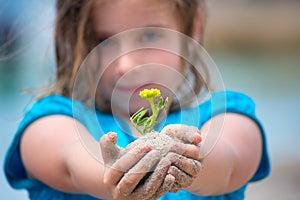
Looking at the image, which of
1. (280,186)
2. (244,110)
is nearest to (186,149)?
(244,110)

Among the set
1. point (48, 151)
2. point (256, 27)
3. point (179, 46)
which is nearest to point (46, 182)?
point (48, 151)

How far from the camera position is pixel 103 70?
786mm

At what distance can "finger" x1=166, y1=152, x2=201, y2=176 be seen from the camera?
55 centimetres

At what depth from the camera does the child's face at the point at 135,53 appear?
2.05 feet

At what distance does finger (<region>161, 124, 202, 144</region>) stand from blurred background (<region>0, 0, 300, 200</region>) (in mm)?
643

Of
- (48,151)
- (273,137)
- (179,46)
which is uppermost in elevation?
(179,46)

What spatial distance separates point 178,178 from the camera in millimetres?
561

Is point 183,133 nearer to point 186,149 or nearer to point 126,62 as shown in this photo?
point 186,149

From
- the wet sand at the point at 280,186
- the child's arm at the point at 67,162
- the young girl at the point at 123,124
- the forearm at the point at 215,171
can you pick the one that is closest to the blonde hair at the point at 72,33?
the young girl at the point at 123,124

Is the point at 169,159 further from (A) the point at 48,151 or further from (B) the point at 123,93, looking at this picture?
(A) the point at 48,151

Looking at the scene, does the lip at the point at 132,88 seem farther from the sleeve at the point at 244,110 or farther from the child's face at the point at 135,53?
the sleeve at the point at 244,110

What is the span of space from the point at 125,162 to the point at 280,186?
1889mm

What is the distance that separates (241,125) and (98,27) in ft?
0.84

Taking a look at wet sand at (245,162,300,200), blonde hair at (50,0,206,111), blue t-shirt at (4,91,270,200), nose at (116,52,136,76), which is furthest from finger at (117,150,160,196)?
wet sand at (245,162,300,200)
